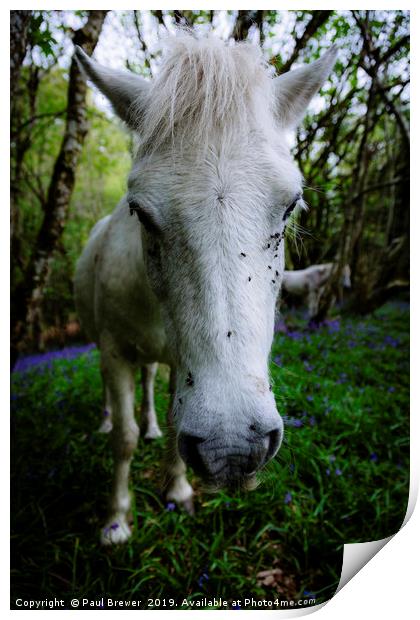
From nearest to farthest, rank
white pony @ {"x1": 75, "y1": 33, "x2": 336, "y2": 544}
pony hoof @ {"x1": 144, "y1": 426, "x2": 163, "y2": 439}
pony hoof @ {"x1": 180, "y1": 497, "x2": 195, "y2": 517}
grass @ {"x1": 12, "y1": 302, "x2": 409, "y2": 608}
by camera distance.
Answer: white pony @ {"x1": 75, "y1": 33, "x2": 336, "y2": 544}, grass @ {"x1": 12, "y1": 302, "x2": 409, "y2": 608}, pony hoof @ {"x1": 180, "y1": 497, "x2": 195, "y2": 517}, pony hoof @ {"x1": 144, "y1": 426, "x2": 163, "y2": 439}

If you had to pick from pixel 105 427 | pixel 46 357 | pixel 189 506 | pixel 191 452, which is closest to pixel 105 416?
pixel 105 427

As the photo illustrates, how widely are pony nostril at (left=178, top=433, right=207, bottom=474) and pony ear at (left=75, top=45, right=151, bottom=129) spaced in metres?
1.13

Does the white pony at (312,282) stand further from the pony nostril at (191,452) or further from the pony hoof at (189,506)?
the pony nostril at (191,452)

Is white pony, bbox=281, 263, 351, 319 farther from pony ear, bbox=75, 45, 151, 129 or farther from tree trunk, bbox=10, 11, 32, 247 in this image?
tree trunk, bbox=10, 11, 32, 247

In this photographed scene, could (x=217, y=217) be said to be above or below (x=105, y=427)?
above

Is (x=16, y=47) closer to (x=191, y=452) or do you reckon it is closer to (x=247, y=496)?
(x=191, y=452)

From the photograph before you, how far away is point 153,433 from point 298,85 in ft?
7.91

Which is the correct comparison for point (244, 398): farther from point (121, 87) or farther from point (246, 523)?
point (246, 523)

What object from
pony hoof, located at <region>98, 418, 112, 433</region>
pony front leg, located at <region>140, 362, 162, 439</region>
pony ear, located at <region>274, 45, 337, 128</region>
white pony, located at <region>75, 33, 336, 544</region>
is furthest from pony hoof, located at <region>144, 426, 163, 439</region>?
pony ear, located at <region>274, 45, 337, 128</region>

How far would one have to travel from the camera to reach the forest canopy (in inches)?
74.9

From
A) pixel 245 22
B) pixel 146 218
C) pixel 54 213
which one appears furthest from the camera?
pixel 54 213

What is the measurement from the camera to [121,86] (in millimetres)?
1336
